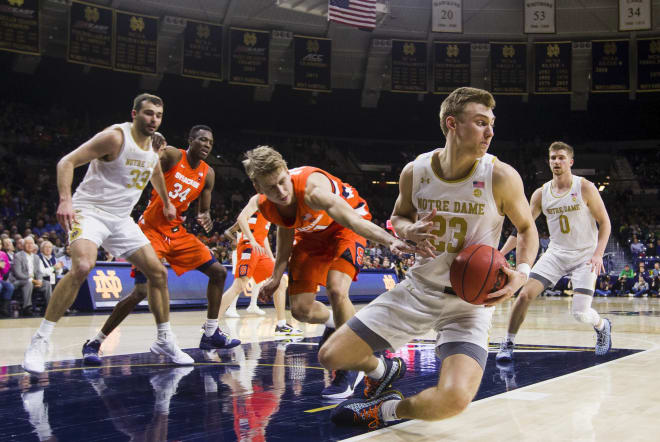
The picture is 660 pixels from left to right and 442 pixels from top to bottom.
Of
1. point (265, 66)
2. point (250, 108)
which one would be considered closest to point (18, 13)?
point (265, 66)

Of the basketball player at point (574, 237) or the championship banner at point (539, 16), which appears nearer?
the basketball player at point (574, 237)

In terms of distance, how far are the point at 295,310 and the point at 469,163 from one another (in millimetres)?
1946

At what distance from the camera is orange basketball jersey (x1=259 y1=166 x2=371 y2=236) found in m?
3.88

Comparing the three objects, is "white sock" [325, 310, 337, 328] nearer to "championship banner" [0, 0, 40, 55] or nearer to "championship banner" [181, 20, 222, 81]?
"championship banner" [0, 0, 40, 55]

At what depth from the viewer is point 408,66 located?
22312mm

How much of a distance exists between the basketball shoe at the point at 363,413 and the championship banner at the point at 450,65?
20.1 m

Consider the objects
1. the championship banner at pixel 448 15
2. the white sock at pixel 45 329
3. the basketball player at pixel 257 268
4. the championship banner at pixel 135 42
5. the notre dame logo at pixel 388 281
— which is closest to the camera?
the white sock at pixel 45 329

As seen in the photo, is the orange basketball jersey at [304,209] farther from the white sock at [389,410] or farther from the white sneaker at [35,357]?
the white sneaker at [35,357]

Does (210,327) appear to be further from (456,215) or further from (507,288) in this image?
(507,288)

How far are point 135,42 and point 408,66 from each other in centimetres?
922

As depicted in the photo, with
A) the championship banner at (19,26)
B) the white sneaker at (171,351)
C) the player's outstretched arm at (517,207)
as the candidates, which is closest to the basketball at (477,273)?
the player's outstretched arm at (517,207)

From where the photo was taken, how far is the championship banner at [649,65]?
70.0 ft

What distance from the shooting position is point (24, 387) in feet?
14.3

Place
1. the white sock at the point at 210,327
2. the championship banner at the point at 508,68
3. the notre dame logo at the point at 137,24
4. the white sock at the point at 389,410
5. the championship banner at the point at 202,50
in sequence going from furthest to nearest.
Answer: the championship banner at the point at 508,68 < the championship banner at the point at 202,50 < the notre dame logo at the point at 137,24 < the white sock at the point at 210,327 < the white sock at the point at 389,410
